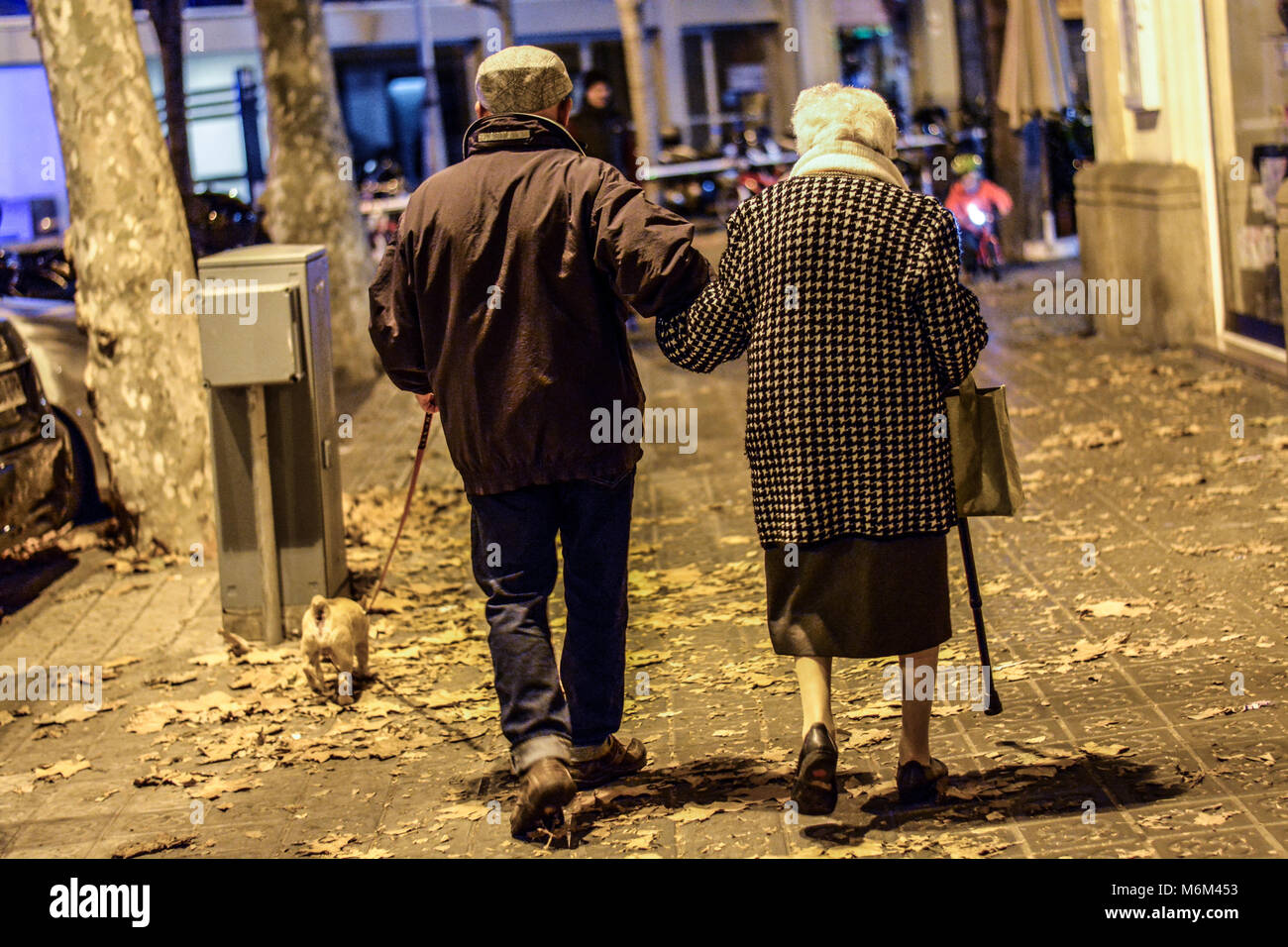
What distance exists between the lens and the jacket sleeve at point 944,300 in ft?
13.6

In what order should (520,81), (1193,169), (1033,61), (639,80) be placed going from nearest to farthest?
(520,81), (1193,169), (1033,61), (639,80)

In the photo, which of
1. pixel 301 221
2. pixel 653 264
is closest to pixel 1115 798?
pixel 653 264

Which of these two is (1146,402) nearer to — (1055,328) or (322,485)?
(1055,328)

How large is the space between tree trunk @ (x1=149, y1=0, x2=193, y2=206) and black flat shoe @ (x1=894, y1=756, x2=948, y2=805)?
16.3m

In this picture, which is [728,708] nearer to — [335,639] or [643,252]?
[335,639]

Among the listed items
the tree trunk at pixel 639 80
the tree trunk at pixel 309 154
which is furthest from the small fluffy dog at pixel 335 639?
the tree trunk at pixel 639 80

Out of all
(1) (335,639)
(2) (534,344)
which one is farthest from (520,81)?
(1) (335,639)

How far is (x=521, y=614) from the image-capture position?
15.2 feet

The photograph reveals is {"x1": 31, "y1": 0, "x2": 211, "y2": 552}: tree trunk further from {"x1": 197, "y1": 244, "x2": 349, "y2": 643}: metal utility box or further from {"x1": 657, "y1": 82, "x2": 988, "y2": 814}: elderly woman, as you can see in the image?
{"x1": 657, "y1": 82, "x2": 988, "y2": 814}: elderly woman

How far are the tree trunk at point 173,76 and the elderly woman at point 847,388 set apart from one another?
629 inches

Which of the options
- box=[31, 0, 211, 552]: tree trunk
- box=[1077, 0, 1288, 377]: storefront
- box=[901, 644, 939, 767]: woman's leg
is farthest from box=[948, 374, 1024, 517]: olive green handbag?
box=[1077, 0, 1288, 377]: storefront

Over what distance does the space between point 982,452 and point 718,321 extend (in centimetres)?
84

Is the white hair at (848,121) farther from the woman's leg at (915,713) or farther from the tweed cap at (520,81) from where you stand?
the woman's leg at (915,713)

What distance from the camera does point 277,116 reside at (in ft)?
46.7
